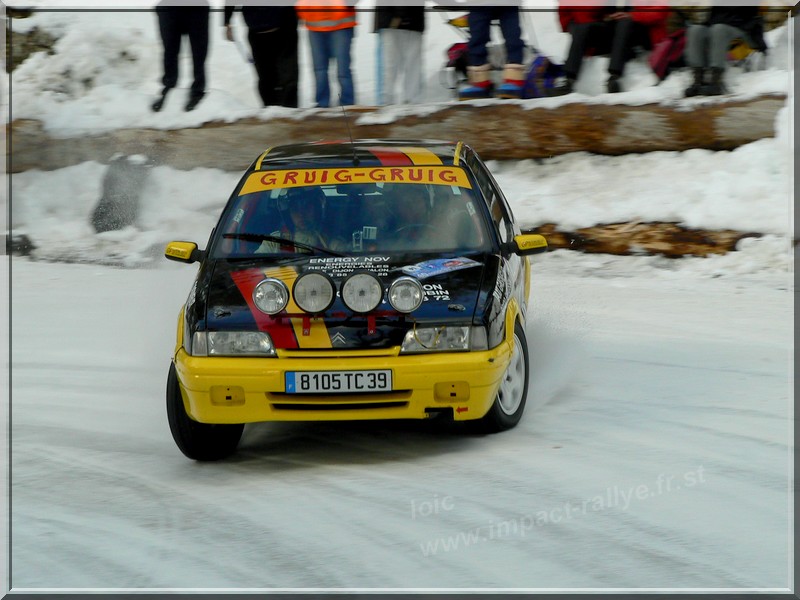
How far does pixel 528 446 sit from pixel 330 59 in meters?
7.54

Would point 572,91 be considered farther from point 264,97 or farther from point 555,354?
point 555,354

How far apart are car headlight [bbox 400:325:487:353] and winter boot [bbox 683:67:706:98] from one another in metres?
6.89

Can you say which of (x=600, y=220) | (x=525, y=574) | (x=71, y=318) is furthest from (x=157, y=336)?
(x=525, y=574)

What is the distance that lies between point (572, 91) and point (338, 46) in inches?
99.8

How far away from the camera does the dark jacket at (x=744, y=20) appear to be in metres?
11.6

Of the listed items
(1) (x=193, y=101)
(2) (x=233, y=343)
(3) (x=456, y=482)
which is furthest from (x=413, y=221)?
(1) (x=193, y=101)

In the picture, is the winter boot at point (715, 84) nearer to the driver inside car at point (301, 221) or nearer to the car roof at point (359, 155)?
the car roof at point (359, 155)

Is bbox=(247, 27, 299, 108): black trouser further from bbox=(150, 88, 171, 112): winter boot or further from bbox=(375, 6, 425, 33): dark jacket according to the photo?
bbox=(150, 88, 171, 112): winter boot

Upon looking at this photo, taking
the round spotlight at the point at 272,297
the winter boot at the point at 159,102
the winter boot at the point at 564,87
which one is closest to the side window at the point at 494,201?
the round spotlight at the point at 272,297

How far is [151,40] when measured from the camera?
1571 centimetres

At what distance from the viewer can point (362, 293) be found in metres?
5.70

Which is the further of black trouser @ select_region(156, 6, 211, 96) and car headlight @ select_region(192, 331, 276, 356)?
black trouser @ select_region(156, 6, 211, 96)

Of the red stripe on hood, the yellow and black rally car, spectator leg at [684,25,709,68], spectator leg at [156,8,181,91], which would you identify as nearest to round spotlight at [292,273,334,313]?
the yellow and black rally car

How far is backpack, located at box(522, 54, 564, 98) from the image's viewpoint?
12.4 metres
